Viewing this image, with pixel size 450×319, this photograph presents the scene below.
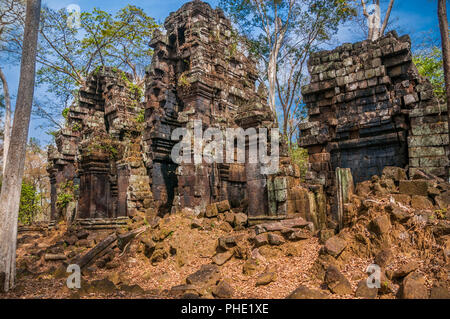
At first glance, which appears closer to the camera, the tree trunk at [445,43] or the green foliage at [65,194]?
the tree trunk at [445,43]

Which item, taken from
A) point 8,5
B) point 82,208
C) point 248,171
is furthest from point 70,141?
point 248,171

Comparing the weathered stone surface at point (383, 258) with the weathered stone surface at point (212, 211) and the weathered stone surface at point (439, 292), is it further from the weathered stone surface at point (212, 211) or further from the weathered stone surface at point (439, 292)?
the weathered stone surface at point (212, 211)

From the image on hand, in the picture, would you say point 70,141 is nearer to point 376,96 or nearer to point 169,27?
point 169,27

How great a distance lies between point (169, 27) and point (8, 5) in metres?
8.55

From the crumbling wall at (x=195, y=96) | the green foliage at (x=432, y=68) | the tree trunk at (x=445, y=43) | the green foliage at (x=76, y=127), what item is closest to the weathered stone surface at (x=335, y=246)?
the tree trunk at (x=445, y=43)

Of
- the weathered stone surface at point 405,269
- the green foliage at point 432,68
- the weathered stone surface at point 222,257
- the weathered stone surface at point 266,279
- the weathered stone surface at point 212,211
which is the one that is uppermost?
the green foliage at point 432,68

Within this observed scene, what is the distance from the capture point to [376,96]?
912 centimetres

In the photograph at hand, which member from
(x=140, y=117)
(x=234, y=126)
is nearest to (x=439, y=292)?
(x=234, y=126)

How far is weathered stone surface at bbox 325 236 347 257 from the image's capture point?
200 inches

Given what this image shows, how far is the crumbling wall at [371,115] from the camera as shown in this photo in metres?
8.13

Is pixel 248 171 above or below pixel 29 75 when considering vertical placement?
below

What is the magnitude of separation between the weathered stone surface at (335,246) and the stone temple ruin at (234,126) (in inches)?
72.6

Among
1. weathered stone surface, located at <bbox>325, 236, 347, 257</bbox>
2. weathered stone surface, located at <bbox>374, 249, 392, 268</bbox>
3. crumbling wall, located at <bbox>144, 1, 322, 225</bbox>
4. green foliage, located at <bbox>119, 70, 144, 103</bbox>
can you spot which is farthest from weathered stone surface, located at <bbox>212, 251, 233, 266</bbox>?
green foliage, located at <bbox>119, 70, 144, 103</bbox>

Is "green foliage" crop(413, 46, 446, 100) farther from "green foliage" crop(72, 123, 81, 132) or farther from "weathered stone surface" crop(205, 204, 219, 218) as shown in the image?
"green foliage" crop(72, 123, 81, 132)
